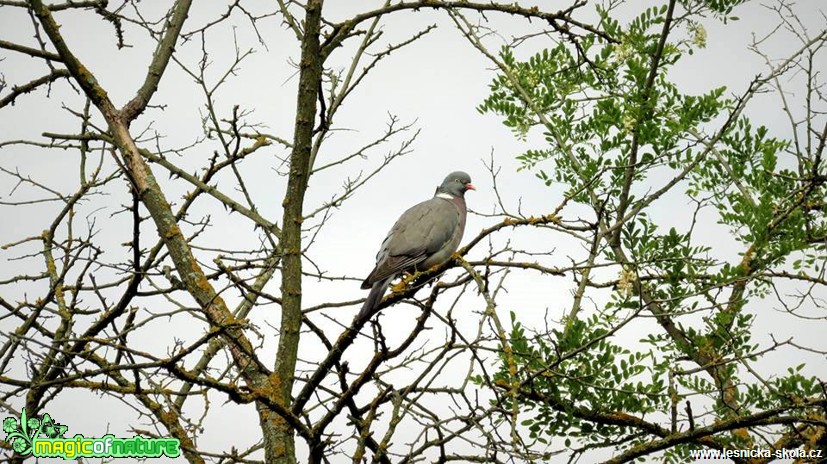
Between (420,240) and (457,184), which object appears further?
(457,184)

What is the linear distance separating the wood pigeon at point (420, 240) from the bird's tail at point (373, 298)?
13 millimetres

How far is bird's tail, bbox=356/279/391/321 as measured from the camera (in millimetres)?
4134

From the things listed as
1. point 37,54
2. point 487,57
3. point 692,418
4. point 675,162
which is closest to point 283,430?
point 692,418

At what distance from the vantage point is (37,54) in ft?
13.5

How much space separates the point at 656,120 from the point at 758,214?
0.92 meters

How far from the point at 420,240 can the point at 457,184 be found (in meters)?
1.48

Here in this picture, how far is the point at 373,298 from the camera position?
479 cm

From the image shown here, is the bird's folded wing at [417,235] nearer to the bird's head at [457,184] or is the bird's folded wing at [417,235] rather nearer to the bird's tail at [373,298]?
the bird's tail at [373,298]

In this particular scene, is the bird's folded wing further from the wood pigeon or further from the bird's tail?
the bird's tail

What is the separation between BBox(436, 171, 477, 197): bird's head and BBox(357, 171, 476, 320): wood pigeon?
31 cm

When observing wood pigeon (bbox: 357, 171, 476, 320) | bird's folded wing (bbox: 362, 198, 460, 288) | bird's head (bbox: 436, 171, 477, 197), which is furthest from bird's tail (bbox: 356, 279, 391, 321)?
bird's head (bbox: 436, 171, 477, 197)

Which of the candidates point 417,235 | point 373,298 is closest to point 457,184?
point 417,235

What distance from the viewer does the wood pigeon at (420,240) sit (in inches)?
219

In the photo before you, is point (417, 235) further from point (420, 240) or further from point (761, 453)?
point (761, 453)
